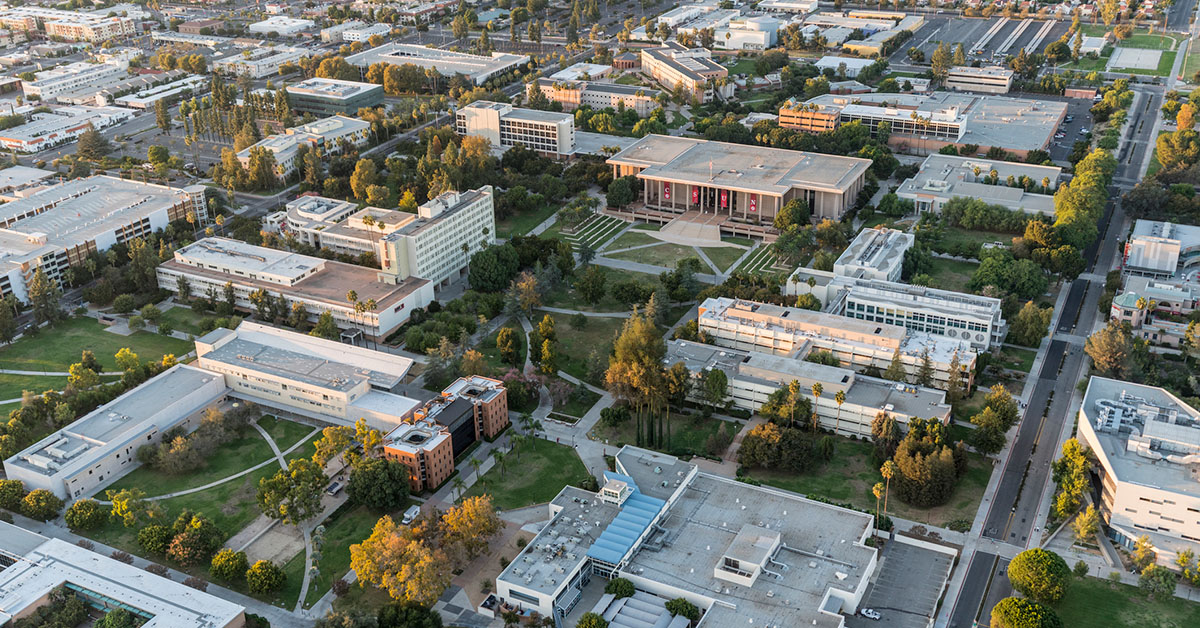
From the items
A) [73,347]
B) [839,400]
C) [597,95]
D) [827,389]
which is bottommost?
[73,347]

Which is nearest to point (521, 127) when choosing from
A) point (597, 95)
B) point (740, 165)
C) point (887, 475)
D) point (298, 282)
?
point (597, 95)

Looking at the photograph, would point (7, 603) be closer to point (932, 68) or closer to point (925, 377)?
point (925, 377)

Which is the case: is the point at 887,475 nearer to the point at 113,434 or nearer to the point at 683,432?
the point at 683,432

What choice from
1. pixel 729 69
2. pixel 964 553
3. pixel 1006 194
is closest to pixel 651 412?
pixel 964 553

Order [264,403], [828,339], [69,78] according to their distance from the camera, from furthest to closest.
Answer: [69,78], [828,339], [264,403]

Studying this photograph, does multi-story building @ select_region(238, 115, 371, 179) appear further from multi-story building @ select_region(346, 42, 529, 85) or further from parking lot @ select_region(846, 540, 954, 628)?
parking lot @ select_region(846, 540, 954, 628)

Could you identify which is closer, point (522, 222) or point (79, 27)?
point (522, 222)

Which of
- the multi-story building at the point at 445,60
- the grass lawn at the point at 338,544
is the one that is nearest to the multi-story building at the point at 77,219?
the grass lawn at the point at 338,544
